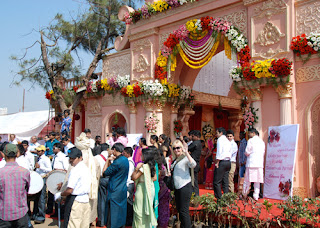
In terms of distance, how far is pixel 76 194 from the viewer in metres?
4.48

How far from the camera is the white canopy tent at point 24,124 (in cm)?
1764

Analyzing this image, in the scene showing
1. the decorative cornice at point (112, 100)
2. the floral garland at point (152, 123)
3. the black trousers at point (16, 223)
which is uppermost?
the decorative cornice at point (112, 100)

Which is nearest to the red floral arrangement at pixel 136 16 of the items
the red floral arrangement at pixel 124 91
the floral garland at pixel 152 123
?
the red floral arrangement at pixel 124 91

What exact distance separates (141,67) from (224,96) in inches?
177

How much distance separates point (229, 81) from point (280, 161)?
795 centimetres

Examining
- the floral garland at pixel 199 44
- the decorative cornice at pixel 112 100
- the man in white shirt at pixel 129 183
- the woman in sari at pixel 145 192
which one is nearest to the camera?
the woman in sari at pixel 145 192

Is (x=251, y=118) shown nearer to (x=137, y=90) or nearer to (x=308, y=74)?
(x=308, y=74)

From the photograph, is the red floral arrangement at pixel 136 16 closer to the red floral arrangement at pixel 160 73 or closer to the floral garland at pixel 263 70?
the red floral arrangement at pixel 160 73

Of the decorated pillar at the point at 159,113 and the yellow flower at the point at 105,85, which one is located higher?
the yellow flower at the point at 105,85

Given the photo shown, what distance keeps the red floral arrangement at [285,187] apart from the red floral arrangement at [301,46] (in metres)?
3.20

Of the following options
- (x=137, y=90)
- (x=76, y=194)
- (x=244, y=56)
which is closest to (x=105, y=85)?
(x=137, y=90)

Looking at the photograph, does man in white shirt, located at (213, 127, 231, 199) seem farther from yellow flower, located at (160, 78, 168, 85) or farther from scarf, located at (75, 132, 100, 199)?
yellow flower, located at (160, 78, 168, 85)

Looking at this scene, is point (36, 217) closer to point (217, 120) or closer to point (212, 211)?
point (212, 211)

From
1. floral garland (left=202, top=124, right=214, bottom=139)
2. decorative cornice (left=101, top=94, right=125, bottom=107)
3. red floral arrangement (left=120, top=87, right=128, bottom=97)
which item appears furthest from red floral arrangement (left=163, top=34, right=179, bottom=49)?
floral garland (left=202, top=124, right=214, bottom=139)
